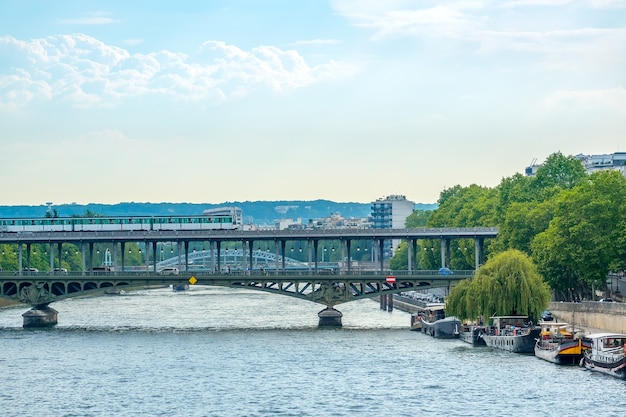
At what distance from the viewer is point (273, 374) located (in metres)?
95.7

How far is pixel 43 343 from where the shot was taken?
120 meters

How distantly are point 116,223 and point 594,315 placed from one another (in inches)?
2975

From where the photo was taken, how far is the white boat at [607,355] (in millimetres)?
88000

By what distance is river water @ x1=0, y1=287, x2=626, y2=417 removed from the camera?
80.2 m

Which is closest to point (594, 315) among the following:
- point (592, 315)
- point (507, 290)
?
point (592, 315)

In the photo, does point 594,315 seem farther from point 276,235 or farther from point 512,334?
point 276,235

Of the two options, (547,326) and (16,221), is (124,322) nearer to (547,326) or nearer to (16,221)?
(16,221)

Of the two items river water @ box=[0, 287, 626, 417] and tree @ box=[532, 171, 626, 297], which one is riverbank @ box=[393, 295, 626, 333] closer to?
tree @ box=[532, 171, 626, 297]

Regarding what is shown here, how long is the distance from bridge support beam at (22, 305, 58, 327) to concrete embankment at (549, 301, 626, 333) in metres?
50.2

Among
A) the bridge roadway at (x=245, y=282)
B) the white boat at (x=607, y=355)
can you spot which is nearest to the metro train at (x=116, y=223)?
the bridge roadway at (x=245, y=282)

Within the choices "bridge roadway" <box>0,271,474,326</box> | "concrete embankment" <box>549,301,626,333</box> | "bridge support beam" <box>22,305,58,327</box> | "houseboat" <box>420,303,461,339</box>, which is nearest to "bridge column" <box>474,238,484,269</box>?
"bridge roadway" <box>0,271,474,326</box>

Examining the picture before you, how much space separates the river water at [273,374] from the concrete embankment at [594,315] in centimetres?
739

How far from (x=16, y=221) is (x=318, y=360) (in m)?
77.2

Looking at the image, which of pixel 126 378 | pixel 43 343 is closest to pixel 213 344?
pixel 43 343
